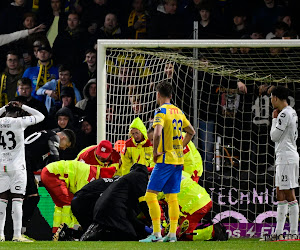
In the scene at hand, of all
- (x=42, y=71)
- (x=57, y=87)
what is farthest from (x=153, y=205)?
(x=42, y=71)

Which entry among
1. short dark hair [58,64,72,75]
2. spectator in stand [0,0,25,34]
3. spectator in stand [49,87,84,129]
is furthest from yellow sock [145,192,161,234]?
spectator in stand [0,0,25,34]

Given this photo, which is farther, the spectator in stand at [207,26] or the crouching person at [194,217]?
the spectator in stand at [207,26]

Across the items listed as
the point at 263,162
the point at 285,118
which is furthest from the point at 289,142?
the point at 263,162

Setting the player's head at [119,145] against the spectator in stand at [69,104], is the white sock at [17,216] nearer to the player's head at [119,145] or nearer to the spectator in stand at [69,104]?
the player's head at [119,145]

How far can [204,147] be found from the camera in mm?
10414

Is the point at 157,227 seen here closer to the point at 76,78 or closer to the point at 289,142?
the point at 289,142

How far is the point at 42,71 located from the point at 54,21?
1129 millimetres

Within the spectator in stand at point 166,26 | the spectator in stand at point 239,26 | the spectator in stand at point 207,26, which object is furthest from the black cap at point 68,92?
the spectator in stand at point 239,26

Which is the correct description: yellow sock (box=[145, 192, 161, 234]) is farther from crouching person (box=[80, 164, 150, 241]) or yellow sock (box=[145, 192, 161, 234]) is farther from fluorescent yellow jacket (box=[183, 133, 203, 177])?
fluorescent yellow jacket (box=[183, 133, 203, 177])

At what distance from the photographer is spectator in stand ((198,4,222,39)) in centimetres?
1141

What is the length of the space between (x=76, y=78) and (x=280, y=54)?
373cm

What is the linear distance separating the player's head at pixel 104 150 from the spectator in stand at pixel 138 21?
385cm

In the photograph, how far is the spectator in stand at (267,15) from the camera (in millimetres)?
11609

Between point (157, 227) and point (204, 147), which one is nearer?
point (157, 227)
